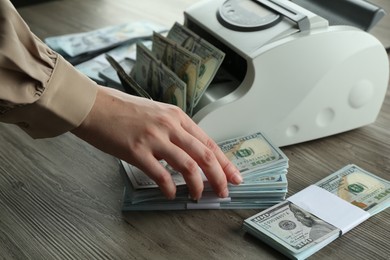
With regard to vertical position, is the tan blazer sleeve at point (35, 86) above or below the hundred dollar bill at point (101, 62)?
above

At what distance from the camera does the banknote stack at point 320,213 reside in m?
0.73

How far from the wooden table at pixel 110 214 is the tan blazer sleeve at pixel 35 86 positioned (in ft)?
0.46

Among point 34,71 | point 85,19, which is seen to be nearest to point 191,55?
point 34,71

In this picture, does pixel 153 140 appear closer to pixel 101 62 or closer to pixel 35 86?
pixel 35 86

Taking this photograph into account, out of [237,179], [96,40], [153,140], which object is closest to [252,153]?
[237,179]

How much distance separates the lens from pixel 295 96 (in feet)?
3.05

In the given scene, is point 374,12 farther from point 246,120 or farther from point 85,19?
point 85,19

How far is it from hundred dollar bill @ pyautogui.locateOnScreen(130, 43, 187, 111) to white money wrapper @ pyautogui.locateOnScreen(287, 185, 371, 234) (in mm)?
244

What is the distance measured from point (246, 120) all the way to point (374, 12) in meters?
0.35

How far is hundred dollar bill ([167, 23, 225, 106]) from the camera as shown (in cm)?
91

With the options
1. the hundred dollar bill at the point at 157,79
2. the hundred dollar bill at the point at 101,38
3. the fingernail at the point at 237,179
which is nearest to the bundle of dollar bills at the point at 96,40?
the hundred dollar bill at the point at 101,38

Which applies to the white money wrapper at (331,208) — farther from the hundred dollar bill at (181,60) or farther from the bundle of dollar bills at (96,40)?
the bundle of dollar bills at (96,40)

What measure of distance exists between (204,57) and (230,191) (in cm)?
26

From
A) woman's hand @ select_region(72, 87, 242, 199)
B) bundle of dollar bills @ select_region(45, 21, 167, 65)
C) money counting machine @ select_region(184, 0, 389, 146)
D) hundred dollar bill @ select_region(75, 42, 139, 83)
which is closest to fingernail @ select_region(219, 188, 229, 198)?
woman's hand @ select_region(72, 87, 242, 199)
